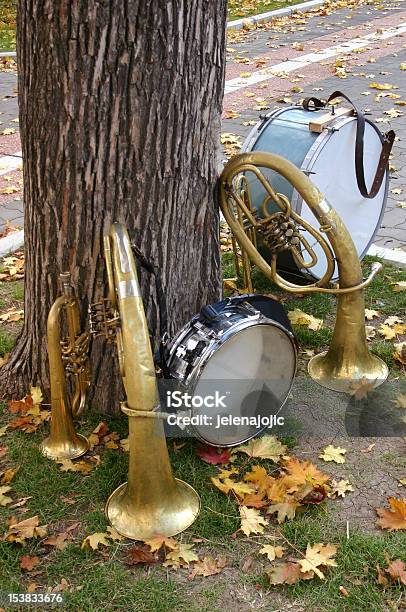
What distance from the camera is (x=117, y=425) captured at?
2.94 m

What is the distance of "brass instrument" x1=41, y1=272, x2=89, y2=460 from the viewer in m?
2.61

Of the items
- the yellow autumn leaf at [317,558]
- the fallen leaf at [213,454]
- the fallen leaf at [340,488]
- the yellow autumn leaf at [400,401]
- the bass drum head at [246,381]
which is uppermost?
the bass drum head at [246,381]

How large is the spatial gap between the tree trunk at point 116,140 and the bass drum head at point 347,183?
0.92 m

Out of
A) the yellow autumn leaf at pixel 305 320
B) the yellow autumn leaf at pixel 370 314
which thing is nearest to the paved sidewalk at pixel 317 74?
the yellow autumn leaf at pixel 370 314

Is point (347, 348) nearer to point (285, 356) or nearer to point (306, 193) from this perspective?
point (285, 356)

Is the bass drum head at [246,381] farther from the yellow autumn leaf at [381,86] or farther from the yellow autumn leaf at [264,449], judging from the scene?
the yellow autumn leaf at [381,86]

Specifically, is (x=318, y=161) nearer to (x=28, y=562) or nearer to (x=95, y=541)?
(x=95, y=541)

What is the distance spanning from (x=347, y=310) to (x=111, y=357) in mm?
1022

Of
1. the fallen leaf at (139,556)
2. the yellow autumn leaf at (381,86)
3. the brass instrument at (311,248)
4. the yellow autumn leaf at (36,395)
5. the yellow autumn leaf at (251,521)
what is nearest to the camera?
the fallen leaf at (139,556)

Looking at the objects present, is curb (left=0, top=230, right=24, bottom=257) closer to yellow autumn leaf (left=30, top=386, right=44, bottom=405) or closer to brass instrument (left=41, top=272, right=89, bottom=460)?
yellow autumn leaf (left=30, top=386, right=44, bottom=405)

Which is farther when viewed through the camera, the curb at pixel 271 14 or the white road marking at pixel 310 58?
the curb at pixel 271 14

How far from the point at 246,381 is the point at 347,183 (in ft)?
4.99

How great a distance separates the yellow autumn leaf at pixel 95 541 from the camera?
7.88ft

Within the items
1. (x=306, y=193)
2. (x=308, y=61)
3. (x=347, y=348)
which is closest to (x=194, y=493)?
(x=347, y=348)
